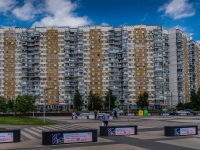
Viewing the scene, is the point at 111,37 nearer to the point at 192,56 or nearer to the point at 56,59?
the point at 56,59

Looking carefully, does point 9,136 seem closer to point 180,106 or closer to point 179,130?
point 179,130

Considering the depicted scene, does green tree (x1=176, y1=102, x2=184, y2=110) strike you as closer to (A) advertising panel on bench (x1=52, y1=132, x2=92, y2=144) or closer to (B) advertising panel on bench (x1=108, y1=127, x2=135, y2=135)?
(B) advertising panel on bench (x1=108, y1=127, x2=135, y2=135)

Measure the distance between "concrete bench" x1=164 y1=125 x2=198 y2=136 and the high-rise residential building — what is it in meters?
95.4

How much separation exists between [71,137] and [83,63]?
103001 mm

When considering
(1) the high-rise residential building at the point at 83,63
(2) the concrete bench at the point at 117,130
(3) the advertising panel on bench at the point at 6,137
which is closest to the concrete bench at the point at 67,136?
(3) the advertising panel on bench at the point at 6,137

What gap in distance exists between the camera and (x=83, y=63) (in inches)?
4786

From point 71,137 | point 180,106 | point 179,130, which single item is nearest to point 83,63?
point 180,106

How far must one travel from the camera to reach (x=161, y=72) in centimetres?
12131

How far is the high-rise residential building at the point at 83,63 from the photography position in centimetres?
12019

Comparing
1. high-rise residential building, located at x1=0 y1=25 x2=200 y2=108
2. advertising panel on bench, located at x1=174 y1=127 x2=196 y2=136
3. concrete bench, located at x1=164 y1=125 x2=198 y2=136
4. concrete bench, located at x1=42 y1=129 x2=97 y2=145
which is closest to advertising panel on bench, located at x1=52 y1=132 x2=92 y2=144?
concrete bench, located at x1=42 y1=129 x2=97 y2=145

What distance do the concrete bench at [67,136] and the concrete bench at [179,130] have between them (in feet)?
21.0

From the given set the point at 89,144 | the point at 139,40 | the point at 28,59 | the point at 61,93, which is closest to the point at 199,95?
the point at 139,40

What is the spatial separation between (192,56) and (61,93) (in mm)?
64291

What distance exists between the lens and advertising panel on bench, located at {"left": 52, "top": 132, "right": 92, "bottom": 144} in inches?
728
